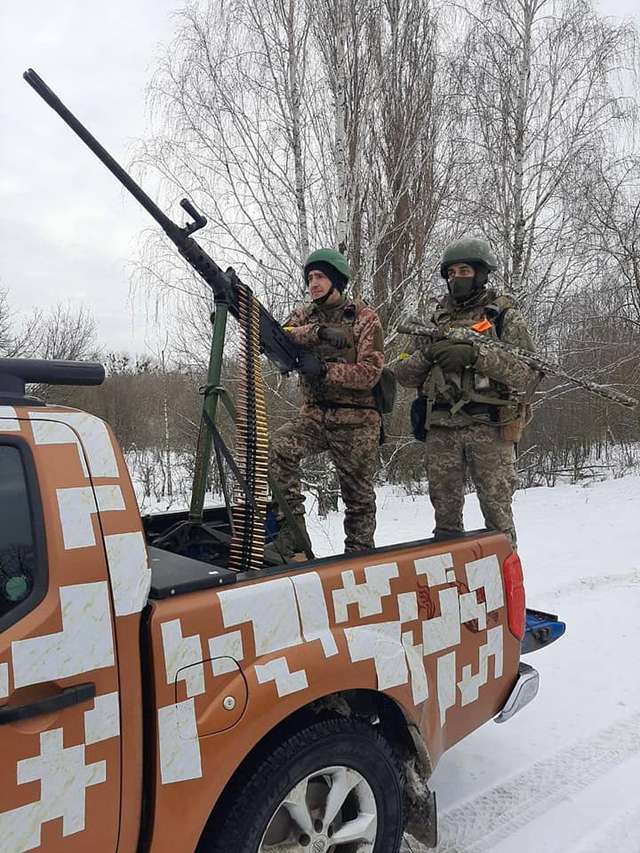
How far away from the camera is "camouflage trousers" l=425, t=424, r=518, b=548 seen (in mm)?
3783

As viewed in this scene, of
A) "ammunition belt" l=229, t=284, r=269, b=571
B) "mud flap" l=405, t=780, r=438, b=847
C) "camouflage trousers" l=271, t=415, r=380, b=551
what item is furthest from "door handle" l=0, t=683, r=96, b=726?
"camouflage trousers" l=271, t=415, r=380, b=551

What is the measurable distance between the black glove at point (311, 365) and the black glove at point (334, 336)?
114mm

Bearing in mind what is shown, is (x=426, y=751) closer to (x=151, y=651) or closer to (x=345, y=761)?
(x=345, y=761)

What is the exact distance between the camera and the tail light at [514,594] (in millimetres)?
2662

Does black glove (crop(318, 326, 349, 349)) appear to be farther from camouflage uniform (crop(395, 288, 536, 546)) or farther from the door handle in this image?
the door handle

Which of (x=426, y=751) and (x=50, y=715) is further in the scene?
(x=426, y=751)

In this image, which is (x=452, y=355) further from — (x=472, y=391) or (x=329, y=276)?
(x=329, y=276)

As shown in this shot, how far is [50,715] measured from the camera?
1458mm

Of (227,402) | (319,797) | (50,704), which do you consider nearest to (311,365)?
(227,402)

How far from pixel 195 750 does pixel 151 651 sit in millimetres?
292

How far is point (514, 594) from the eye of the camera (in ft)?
8.77

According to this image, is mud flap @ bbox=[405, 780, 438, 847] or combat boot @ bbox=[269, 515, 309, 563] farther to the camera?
combat boot @ bbox=[269, 515, 309, 563]

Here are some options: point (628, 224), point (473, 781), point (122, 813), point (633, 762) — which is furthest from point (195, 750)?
point (628, 224)

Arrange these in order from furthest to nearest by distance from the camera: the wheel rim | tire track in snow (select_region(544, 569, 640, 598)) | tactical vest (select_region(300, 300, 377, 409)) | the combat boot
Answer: tire track in snow (select_region(544, 569, 640, 598))
tactical vest (select_region(300, 300, 377, 409))
the combat boot
the wheel rim
